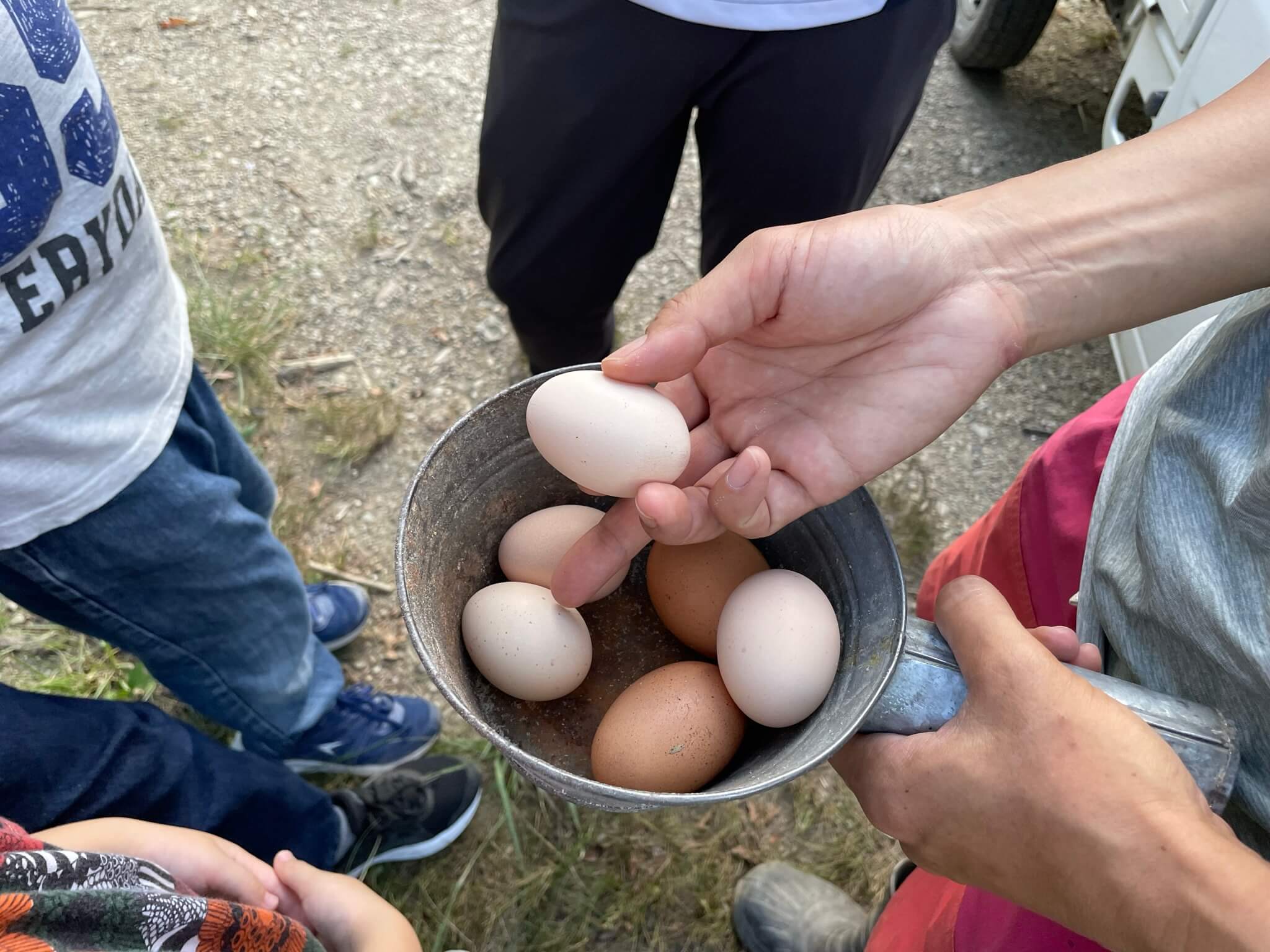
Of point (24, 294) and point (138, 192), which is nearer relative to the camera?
point (24, 294)

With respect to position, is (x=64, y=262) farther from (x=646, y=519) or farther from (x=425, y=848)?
(x=425, y=848)

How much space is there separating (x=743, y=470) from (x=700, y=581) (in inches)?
9.4

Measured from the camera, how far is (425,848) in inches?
59.5

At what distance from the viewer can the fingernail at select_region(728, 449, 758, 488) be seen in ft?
2.77

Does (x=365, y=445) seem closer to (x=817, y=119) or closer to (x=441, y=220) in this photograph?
(x=441, y=220)

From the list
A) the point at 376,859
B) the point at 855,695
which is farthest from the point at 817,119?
the point at 376,859

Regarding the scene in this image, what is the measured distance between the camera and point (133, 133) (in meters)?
2.37

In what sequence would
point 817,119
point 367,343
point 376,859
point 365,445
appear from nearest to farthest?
point 817,119, point 376,859, point 365,445, point 367,343

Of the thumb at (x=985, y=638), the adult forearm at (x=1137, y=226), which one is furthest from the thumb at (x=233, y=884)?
the adult forearm at (x=1137, y=226)

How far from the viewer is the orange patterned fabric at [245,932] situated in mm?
772

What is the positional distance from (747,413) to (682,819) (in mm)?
844

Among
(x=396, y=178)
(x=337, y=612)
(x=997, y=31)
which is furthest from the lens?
(x=997, y=31)

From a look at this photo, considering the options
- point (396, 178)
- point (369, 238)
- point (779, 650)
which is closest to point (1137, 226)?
point (779, 650)

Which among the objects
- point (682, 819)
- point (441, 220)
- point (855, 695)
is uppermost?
point (855, 695)
